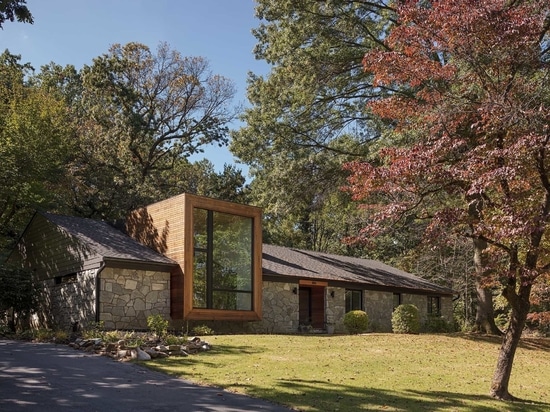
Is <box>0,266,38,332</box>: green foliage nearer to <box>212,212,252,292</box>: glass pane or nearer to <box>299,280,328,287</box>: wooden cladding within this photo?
<box>212,212,252,292</box>: glass pane

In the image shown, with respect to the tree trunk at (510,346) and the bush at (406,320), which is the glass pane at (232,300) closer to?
the bush at (406,320)

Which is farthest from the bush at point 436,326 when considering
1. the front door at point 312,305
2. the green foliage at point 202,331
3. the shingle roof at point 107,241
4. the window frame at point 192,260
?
the shingle roof at point 107,241

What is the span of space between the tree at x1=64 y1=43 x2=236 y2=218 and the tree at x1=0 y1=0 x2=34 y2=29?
56.2 ft

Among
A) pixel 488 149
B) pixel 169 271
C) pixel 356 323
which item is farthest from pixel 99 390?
pixel 356 323

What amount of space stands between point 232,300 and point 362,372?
802 cm

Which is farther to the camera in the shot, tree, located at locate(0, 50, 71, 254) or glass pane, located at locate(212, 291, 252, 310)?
tree, located at locate(0, 50, 71, 254)

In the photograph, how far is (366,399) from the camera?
830cm

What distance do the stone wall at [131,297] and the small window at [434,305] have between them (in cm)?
1548

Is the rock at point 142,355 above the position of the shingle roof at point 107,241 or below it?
below

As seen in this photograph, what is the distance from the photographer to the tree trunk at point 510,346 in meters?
9.28

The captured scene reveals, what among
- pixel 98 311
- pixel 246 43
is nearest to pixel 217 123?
pixel 246 43

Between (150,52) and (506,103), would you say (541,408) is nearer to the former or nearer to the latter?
(506,103)

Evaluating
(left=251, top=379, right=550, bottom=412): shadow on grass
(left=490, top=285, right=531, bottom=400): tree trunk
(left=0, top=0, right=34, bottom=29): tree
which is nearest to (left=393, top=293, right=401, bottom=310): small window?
(left=490, top=285, right=531, bottom=400): tree trunk

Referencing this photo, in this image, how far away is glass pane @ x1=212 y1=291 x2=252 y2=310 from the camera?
17.8 metres
